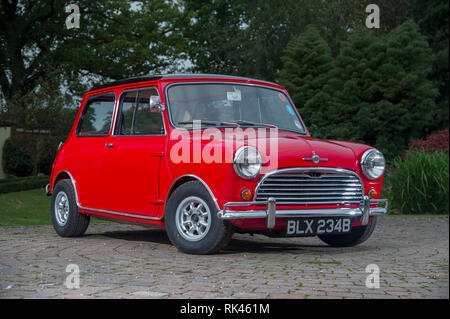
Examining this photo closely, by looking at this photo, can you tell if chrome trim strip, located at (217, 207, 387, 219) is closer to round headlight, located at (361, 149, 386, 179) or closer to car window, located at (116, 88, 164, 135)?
round headlight, located at (361, 149, 386, 179)

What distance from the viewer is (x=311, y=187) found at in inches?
256

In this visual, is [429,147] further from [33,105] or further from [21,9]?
[21,9]

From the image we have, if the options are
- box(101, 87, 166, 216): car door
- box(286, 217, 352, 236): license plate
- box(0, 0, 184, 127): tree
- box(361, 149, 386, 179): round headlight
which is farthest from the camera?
box(0, 0, 184, 127): tree

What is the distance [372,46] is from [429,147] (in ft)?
23.1

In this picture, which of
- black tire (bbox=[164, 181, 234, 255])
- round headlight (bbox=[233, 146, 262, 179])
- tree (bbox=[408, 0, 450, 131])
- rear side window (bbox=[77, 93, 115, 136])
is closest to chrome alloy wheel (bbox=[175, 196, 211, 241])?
black tire (bbox=[164, 181, 234, 255])

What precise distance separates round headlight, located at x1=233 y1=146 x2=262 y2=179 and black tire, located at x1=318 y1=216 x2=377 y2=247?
1.82m

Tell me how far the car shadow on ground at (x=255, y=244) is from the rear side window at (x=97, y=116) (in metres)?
1.49

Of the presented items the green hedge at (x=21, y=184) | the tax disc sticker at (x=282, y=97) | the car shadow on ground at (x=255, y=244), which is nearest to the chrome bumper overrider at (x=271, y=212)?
the car shadow on ground at (x=255, y=244)

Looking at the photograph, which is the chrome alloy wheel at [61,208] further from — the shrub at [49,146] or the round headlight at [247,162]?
the shrub at [49,146]

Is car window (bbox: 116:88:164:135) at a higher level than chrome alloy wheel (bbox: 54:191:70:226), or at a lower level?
higher

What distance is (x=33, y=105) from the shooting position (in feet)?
81.4

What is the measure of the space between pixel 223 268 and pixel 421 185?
915 centimetres

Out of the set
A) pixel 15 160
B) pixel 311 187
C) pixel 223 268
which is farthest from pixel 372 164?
pixel 15 160

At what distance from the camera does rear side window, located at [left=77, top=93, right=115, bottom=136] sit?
8.26 m
